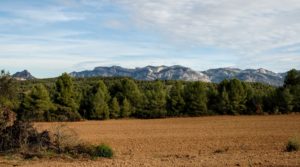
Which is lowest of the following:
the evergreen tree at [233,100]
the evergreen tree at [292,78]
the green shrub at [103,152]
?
the green shrub at [103,152]

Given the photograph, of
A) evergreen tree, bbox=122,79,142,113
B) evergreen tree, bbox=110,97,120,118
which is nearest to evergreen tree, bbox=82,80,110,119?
evergreen tree, bbox=110,97,120,118

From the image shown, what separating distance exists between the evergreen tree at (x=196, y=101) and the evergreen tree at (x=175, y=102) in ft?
3.59

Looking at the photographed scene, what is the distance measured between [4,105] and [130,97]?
60.9 m

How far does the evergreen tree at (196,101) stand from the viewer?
88.7 metres

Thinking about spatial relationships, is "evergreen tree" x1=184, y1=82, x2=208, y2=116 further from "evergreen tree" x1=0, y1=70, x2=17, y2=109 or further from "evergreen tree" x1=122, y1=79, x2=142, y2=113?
"evergreen tree" x1=0, y1=70, x2=17, y2=109

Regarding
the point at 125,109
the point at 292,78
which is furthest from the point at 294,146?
the point at 292,78

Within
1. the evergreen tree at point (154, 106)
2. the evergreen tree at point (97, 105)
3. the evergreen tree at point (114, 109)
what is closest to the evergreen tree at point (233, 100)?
the evergreen tree at point (154, 106)

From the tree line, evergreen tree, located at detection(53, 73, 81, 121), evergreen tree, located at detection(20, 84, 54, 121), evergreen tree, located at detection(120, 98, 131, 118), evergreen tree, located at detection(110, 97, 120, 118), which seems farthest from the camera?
evergreen tree, located at detection(120, 98, 131, 118)

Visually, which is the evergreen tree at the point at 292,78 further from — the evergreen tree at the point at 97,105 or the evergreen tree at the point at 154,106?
the evergreen tree at the point at 97,105

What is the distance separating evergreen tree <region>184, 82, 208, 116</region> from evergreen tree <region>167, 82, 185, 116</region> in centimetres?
109

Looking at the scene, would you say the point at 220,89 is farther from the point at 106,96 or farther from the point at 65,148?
the point at 65,148

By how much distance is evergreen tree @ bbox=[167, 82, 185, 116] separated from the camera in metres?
89.8

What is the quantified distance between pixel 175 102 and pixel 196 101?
432 cm

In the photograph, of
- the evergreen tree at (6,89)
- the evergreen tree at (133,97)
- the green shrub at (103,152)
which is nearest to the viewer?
the green shrub at (103,152)
